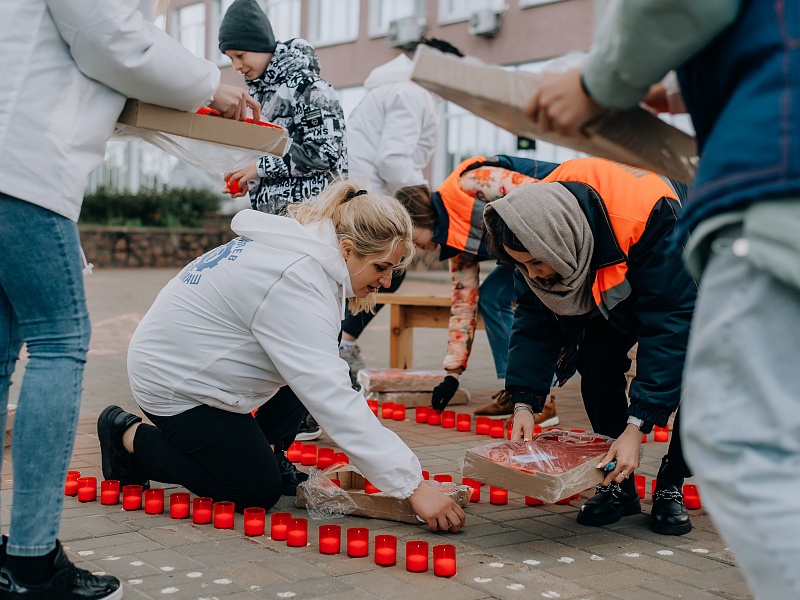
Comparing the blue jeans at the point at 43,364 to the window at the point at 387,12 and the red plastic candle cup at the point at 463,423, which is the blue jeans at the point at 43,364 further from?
the window at the point at 387,12

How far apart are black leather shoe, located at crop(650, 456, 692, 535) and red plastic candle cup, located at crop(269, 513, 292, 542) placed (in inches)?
51.4

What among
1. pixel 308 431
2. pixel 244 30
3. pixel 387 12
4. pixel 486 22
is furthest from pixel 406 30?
pixel 308 431

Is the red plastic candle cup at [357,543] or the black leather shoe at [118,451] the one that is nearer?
the red plastic candle cup at [357,543]

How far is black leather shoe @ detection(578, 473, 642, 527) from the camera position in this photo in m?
3.60

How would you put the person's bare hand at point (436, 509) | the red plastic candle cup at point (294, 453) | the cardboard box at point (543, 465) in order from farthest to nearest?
the red plastic candle cup at point (294, 453) → the person's bare hand at point (436, 509) → the cardboard box at point (543, 465)

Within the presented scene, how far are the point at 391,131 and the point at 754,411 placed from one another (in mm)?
4930

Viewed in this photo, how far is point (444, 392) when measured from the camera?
5926mm

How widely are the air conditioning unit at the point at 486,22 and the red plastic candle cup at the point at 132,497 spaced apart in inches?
762

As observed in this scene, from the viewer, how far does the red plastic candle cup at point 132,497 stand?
3.66 metres

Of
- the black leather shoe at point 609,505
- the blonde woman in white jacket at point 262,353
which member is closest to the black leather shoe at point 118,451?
the blonde woman in white jacket at point 262,353

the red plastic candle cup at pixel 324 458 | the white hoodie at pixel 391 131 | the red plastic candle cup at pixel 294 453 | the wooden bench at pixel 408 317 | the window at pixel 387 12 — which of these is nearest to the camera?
the red plastic candle cup at pixel 324 458

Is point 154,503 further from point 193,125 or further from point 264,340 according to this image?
point 193,125

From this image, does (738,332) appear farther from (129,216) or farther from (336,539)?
(129,216)

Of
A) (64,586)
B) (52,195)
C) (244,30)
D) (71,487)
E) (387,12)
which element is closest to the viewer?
(52,195)
